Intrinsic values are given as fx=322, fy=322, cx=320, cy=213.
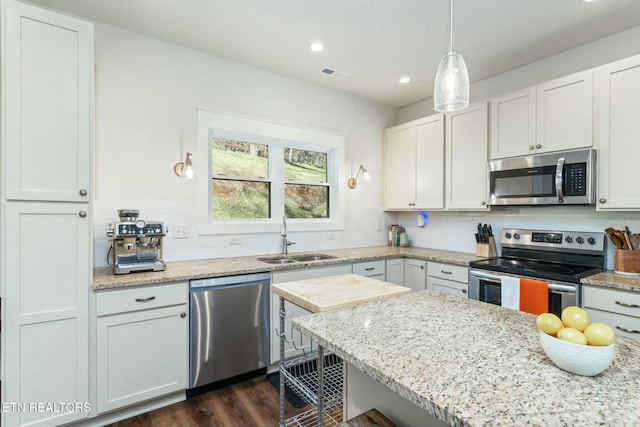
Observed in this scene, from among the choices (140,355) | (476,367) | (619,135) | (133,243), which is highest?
(619,135)

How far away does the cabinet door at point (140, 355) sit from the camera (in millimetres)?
1967

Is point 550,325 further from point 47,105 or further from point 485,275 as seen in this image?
point 47,105

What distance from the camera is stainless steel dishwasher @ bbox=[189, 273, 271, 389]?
2.26m

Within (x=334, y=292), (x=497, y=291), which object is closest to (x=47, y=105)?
(x=334, y=292)

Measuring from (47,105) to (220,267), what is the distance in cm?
145

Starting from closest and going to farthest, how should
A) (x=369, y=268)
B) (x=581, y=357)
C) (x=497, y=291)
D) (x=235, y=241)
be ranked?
(x=581, y=357), (x=497, y=291), (x=235, y=241), (x=369, y=268)

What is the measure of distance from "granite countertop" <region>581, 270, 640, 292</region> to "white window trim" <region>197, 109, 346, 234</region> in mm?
2277

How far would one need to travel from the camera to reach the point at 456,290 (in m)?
2.97

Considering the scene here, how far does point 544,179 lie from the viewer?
8.70 feet

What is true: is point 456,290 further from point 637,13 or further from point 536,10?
point 637,13

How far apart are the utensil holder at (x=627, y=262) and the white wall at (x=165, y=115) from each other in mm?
2519

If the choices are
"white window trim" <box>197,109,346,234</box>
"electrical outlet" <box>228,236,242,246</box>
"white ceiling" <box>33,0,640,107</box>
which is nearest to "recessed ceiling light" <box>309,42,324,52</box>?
"white ceiling" <box>33,0,640,107</box>

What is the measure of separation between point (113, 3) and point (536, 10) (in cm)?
287

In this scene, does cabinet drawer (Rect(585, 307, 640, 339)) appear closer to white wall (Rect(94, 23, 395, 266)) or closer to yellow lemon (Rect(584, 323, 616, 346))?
yellow lemon (Rect(584, 323, 616, 346))
